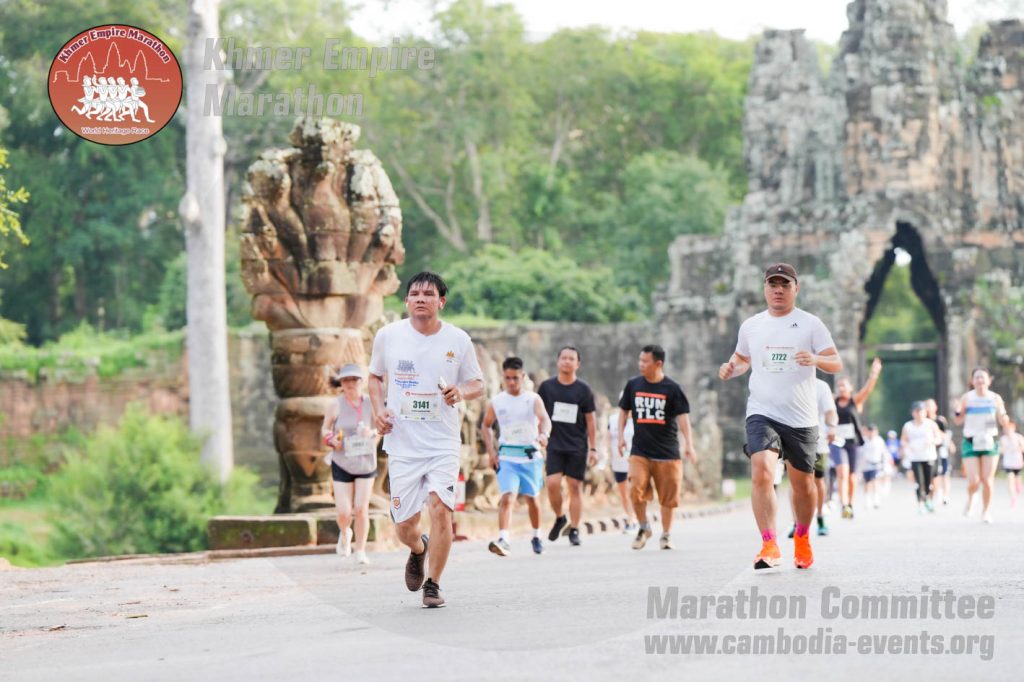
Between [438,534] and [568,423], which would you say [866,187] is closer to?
[568,423]

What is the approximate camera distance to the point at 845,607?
920 cm

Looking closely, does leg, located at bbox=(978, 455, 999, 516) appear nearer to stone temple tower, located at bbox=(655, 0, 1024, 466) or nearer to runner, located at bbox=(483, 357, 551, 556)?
runner, located at bbox=(483, 357, 551, 556)

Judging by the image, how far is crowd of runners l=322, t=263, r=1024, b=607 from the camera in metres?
10.2

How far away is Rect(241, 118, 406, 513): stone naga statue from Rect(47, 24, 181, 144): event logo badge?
216 cm

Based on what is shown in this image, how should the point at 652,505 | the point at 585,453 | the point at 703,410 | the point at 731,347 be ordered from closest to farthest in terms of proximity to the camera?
the point at 585,453
the point at 652,505
the point at 703,410
the point at 731,347

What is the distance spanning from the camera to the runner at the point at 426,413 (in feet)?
33.1

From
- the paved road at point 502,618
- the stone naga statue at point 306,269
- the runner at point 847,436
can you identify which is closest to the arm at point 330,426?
the paved road at point 502,618

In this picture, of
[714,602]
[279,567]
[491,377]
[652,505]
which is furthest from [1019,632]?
[652,505]

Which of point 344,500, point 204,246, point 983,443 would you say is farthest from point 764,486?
point 204,246

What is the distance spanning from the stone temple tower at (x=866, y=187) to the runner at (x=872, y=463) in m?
12.9

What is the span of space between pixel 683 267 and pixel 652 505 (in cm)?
1862

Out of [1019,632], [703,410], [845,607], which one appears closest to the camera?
[1019,632]

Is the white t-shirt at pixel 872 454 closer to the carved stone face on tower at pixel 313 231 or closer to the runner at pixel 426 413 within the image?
the carved stone face on tower at pixel 313 231

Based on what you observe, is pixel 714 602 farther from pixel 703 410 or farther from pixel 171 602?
pixel 703 410
